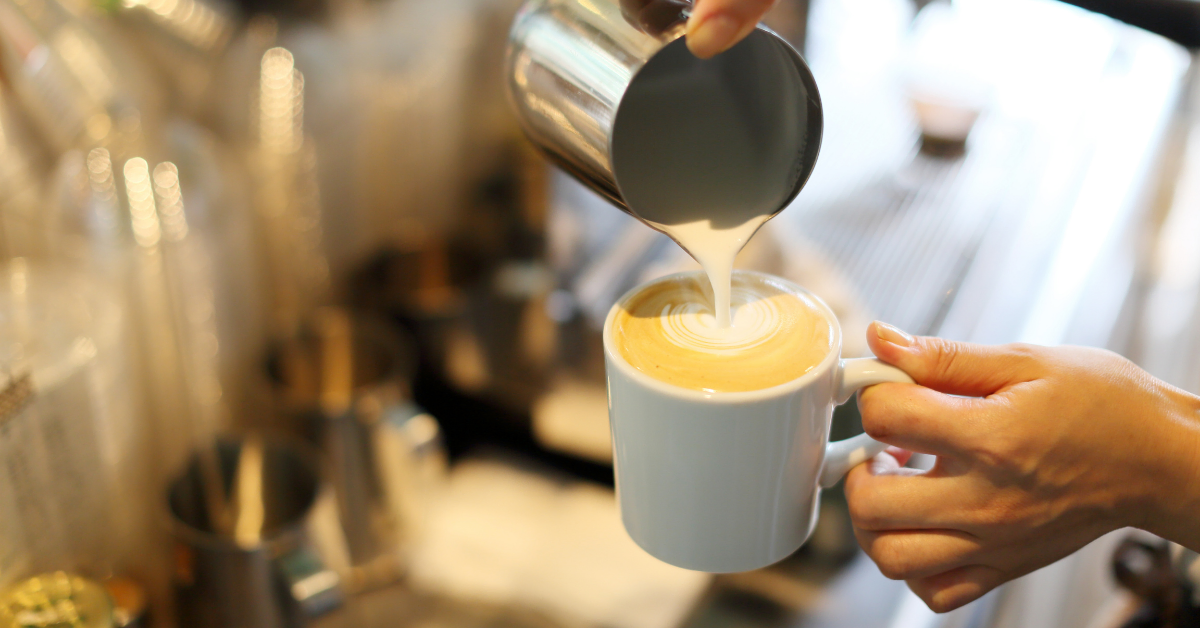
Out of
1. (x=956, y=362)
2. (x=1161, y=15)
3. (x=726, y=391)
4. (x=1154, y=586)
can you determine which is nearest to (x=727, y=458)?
(x=726, y=391)

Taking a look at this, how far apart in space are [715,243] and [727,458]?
0.12 m

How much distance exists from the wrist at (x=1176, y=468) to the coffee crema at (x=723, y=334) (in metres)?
0.19

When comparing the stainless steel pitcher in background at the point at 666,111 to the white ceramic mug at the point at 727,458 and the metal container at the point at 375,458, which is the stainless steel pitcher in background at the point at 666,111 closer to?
the white ceramic mug at the point at 727,458

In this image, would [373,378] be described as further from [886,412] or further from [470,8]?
[886,412]

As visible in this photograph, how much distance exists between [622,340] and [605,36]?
0.16 metres

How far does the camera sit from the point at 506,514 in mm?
1007

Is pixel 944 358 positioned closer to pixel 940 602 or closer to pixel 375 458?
pixel 940 602

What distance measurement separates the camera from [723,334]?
1.65 ft

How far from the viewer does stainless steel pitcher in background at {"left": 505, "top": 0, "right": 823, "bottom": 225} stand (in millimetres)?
453

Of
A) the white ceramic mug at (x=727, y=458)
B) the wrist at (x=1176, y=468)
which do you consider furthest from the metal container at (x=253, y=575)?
the wrist at (x=1176, y=468)

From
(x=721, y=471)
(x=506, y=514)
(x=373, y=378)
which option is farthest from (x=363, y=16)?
(x=721, y=471)

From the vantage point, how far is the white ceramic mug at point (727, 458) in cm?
45

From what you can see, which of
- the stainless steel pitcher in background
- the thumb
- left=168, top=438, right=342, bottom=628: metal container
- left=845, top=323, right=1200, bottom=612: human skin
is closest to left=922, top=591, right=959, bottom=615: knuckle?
left=845, top=323, right=1200, bottom=612: human skin

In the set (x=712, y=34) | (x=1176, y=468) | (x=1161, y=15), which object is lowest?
(x=1176, y=468)
